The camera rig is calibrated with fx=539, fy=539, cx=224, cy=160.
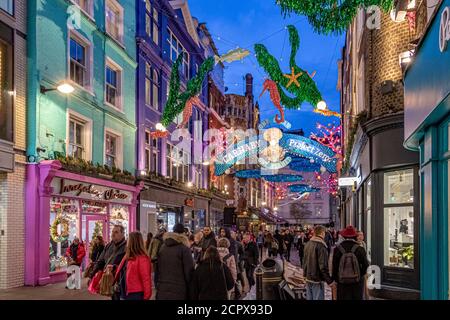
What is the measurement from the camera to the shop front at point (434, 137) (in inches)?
272

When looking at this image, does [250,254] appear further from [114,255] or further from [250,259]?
[114,255]

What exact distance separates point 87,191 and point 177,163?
12.9 meters

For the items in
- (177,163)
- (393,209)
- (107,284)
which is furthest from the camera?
(177,163)

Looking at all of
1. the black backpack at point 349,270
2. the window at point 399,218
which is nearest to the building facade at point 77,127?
the window at point 399,218

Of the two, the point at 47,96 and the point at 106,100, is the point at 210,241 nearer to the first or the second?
the point at 47,96

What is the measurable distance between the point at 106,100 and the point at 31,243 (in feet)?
25.7

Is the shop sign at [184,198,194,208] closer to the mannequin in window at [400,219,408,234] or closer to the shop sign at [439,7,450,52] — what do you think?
the mannequin in window at [400,219,408,234]

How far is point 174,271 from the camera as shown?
6.93 m

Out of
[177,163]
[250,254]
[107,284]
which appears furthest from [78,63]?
[107,284]

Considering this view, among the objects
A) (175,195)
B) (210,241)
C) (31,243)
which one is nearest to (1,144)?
(31,243)

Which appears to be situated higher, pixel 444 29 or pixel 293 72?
pixel 293 72

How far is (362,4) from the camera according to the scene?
9047 millimetres

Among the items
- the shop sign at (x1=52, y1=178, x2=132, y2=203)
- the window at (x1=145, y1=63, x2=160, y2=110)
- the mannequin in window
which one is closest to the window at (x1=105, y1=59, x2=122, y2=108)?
the window at (x1=145, y1=63, x2=160, y2=110)

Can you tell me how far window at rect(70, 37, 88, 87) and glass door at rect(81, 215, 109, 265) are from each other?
489 centimetres
